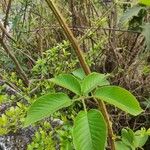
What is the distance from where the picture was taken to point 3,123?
1.60 metres

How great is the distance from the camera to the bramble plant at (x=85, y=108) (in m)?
0.95

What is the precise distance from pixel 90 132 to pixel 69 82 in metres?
0.16

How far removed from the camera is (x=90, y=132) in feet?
3.15

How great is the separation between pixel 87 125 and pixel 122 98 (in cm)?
12

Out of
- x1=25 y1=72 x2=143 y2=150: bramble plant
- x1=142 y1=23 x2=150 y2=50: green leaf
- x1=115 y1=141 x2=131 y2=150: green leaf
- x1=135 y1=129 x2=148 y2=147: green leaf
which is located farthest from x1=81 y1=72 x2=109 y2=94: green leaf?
x1=142 y1=23 x2=150 y2=50: green leaf

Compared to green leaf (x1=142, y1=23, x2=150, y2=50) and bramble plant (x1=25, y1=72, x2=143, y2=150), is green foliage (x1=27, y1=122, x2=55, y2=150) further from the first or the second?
green leaf (x1=142, y1=23, x2=150, y2=50)

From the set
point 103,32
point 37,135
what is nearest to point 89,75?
point 37,135

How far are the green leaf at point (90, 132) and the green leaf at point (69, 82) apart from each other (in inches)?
3.0

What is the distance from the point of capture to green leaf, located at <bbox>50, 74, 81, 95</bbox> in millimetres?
1044

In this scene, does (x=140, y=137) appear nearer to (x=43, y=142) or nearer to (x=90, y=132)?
(x=43, y=142)

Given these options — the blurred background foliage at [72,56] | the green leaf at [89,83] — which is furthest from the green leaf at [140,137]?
the green leaf at [89,83]

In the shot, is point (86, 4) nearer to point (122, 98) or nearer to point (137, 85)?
point (137, 85)

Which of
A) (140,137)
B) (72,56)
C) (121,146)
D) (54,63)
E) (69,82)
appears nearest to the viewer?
(69,82)

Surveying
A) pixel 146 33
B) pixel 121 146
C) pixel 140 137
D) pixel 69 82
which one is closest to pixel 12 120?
pixel 121 146
